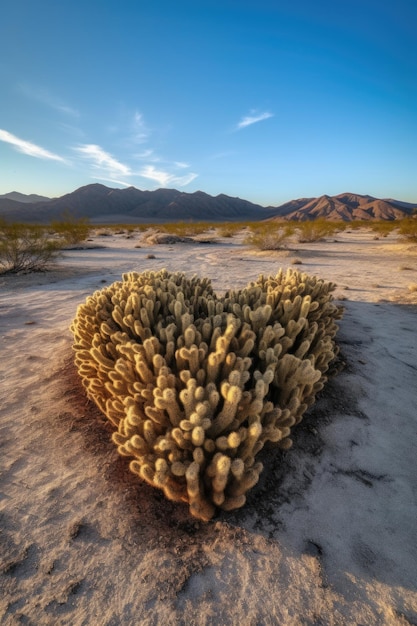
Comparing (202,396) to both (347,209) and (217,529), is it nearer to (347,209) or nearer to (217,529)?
(217,529)

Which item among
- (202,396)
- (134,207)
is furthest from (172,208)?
(202,396)

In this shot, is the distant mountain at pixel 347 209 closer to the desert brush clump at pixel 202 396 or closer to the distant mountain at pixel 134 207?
the distant mountain at pixel 134 207

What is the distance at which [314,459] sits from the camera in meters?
2.17

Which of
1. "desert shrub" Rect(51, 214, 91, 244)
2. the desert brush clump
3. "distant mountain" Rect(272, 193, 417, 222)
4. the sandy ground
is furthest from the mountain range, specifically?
the sandy ground

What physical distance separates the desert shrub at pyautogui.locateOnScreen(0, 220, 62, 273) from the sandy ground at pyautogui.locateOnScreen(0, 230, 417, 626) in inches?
327

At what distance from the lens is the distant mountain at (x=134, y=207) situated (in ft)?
304

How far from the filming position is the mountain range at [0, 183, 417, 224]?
3755 inches

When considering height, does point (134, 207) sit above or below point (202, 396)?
above

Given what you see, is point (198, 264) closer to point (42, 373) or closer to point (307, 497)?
point (42, 373)

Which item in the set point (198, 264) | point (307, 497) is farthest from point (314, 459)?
point (198, 264)

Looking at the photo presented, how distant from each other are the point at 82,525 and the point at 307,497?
4.35 ft

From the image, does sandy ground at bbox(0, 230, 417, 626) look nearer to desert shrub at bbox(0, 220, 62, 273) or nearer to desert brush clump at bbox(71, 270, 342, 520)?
desert brush clump at bbox(71, 270, 342, 520)

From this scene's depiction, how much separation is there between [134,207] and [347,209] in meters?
81.2

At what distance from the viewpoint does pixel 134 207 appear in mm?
121062
